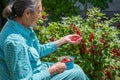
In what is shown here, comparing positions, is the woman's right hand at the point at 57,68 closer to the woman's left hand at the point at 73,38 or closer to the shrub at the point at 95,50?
the woman's left hand at the point at 73,38

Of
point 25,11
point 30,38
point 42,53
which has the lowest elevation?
point 42,53

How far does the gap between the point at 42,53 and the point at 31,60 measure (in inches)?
20.0

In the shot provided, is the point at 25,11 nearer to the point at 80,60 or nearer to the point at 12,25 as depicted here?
the point at 12,25

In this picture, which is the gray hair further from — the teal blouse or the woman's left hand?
the woman's left hand

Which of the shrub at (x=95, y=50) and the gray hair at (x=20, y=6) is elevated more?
the gray hair at (x=20, y=6)

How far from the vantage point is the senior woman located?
10.2 ft

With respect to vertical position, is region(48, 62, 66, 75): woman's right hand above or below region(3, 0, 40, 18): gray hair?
below

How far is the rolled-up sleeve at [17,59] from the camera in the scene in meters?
3.08

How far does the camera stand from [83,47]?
4480 mm

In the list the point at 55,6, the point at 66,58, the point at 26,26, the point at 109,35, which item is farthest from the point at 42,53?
the point at 55,6

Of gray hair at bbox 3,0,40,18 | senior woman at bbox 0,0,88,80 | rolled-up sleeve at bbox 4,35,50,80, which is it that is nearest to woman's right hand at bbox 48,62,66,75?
senior woman at bbox 0,0,88,80

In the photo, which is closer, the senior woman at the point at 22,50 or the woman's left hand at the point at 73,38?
the senior woman at the point at 22,50

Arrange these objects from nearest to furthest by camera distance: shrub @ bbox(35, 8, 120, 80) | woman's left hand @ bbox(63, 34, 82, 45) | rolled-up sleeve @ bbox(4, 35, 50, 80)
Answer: rolled-up sleeve @ bbox(4, 35, 50, 80)
woman's left hand @ bbox(63, 34, 82, 45)
shrub @ bbox(35, 8, 120, 80)

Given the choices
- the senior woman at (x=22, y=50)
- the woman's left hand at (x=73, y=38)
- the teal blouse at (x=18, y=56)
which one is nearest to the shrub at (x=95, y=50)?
the woman's left hand at (x=73, y=38)
